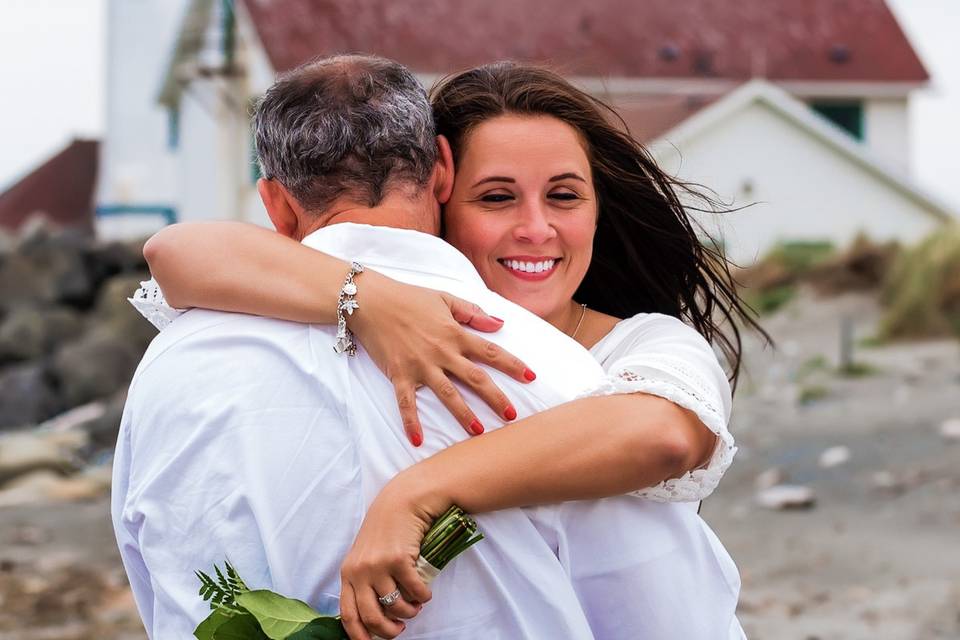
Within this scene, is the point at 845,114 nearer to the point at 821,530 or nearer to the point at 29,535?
the point at 821,530

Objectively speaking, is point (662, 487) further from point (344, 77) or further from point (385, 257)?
point (344, 77)

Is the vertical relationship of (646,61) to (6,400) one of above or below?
above

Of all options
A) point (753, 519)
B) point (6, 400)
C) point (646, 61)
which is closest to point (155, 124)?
point (6, 400)

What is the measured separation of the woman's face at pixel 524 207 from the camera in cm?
248

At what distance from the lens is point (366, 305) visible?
1986 millimetres

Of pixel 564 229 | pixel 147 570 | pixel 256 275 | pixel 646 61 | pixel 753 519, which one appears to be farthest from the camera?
pixel 646 61

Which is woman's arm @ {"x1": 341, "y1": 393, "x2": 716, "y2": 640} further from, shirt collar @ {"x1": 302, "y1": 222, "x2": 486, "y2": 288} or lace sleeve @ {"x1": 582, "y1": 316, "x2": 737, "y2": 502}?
shirt collar @ {"x1": 302, "y1": 222, "x2": 486, "y2": 288}

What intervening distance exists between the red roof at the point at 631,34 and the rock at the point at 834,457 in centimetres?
1067

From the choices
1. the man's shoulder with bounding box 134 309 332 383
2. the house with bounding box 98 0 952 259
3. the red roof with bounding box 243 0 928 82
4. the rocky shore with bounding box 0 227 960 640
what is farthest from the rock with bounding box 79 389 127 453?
the man's shoulder with bounding box 134 309 332 383

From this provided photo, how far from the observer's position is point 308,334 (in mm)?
1985

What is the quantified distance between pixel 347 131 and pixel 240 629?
2.46ft

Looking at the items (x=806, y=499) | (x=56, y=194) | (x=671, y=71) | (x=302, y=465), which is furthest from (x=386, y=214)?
(x=56, y=194)

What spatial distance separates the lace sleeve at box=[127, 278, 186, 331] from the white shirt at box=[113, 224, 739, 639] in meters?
0.20

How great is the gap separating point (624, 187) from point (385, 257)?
908mm
